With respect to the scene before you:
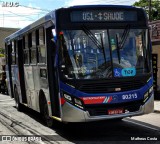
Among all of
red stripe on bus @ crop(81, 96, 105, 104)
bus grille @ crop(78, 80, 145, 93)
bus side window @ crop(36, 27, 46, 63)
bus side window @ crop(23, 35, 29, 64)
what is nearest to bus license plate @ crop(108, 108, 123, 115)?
red stripe on bus @ crop(81, 96, 105, 104)

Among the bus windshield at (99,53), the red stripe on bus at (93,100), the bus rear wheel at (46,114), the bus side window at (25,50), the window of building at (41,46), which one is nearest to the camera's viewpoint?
the red stripe on bus at (93,100)

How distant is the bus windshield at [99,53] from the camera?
8.66 meters

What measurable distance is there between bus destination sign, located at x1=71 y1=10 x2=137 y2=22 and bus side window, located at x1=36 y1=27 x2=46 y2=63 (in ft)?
5.08

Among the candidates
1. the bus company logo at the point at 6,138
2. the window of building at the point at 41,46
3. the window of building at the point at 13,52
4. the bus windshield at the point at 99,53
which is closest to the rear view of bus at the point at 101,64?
the bus windshield at the point at 99,53

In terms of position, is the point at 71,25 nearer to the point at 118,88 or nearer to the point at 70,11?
the point at 70,11

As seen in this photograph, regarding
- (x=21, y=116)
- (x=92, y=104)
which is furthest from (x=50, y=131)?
(x=21, y=116)

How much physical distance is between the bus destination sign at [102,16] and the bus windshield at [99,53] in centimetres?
28

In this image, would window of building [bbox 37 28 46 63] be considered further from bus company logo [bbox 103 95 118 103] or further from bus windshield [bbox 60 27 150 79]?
bus company logo [bbox 103 95 118 103]

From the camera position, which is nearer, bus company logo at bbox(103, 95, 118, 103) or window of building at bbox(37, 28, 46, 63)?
bus company logo at bbox(103, 95, 118, 103)

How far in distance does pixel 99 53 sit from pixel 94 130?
2507 millimetres

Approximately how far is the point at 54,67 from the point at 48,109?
A: 4.45 ft

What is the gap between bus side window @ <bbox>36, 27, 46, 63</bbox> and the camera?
10.1 meters

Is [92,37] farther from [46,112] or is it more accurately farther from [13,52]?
[13,52]

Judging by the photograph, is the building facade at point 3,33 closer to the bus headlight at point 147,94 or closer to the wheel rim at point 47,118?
the wheel rim at point 47,118
